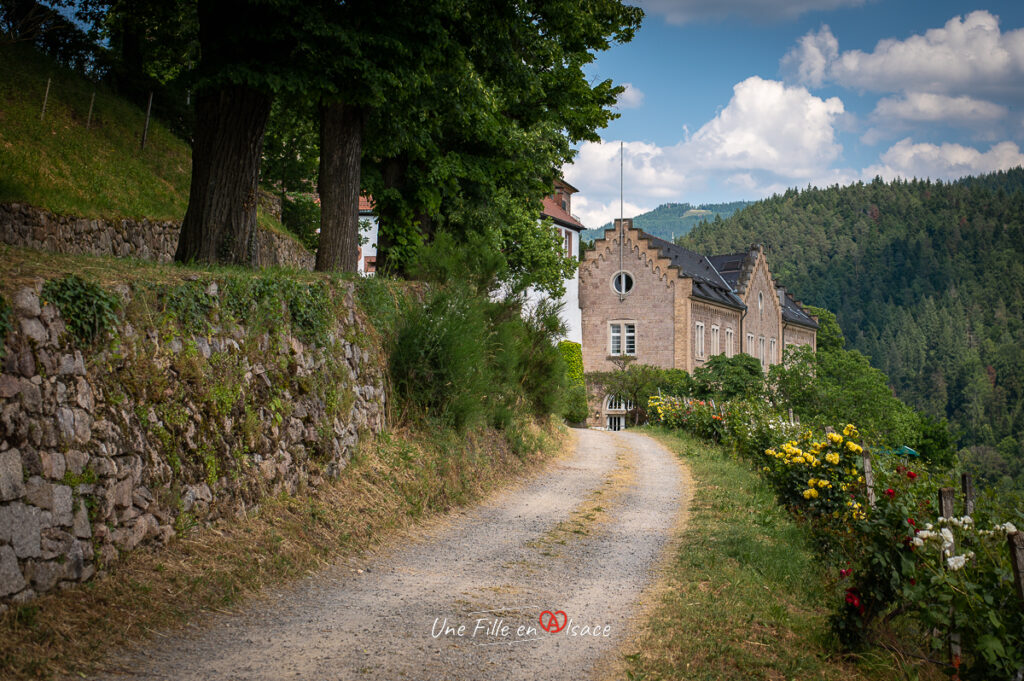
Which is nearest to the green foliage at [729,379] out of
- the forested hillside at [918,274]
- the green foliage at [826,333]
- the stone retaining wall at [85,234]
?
the stone retaining wall at [85,234]

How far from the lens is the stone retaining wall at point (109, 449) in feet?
18.2

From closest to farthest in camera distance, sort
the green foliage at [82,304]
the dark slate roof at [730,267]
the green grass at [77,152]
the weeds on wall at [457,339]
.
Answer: the green foliage at [82,304], the weeds on wall at [457,339], the green grass at [77,152], the dark slate roof at [730,267]

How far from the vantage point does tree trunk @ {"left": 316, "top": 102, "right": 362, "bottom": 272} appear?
1446 cm

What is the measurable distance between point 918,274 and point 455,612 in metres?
172

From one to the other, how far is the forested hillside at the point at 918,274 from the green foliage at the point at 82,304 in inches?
4766

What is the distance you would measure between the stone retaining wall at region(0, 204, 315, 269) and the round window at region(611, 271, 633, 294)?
3241cm

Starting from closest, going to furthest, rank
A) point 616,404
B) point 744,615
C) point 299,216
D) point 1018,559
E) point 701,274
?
point 1018,559 → point 744,615 → point 299,216 → point 616,404 → point 701,274

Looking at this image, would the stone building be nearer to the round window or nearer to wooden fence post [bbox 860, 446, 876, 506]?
the round window

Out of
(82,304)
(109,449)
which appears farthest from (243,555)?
(82,304)

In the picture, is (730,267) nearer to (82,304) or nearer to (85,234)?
(85,234)

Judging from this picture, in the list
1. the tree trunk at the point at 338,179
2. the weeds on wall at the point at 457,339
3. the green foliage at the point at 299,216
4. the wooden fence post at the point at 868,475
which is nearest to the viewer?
the wooden fence post at the point at 868,475

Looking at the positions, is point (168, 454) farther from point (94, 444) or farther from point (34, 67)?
point (34, 67)

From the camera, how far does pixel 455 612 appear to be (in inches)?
268

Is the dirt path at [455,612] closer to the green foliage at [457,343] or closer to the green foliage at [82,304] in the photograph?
the green foliage at [457,343]
